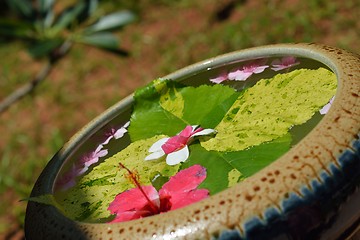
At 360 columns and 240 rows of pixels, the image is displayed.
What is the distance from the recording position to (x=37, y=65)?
422 centimetres

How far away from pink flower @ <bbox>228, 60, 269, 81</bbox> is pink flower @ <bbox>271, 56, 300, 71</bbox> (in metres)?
0.02

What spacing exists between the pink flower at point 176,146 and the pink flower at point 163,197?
0.17 feet

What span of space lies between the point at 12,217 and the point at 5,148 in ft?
1.84

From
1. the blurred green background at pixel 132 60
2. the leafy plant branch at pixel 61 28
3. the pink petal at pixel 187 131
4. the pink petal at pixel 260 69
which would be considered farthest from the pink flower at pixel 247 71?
the blurred green background at pixel 132 60

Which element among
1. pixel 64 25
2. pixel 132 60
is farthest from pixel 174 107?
pixel 132 60

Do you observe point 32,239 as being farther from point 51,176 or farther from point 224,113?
point 224,113

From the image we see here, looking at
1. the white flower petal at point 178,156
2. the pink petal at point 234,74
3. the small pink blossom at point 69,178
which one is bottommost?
the white flower petal at point 178,156

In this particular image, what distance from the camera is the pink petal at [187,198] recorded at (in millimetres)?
996

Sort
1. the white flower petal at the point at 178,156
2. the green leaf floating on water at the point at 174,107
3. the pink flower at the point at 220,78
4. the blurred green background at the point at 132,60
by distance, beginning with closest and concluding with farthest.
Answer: the white flower petal at the point at 178,156 → the green leaf floating on water at the point at 174,107 → the pink flower at the point at 220,78 → the blurred green background at the point at 132,60

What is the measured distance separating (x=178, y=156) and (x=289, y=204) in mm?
288

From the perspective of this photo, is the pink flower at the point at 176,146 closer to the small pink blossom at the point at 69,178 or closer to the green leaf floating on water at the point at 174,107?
the green leaf floating on water at the point at 174,107

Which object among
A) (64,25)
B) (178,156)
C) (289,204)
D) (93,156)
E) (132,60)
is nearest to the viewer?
(289,204)

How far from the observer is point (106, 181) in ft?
3.85

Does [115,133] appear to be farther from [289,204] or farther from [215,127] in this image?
[289,204]
